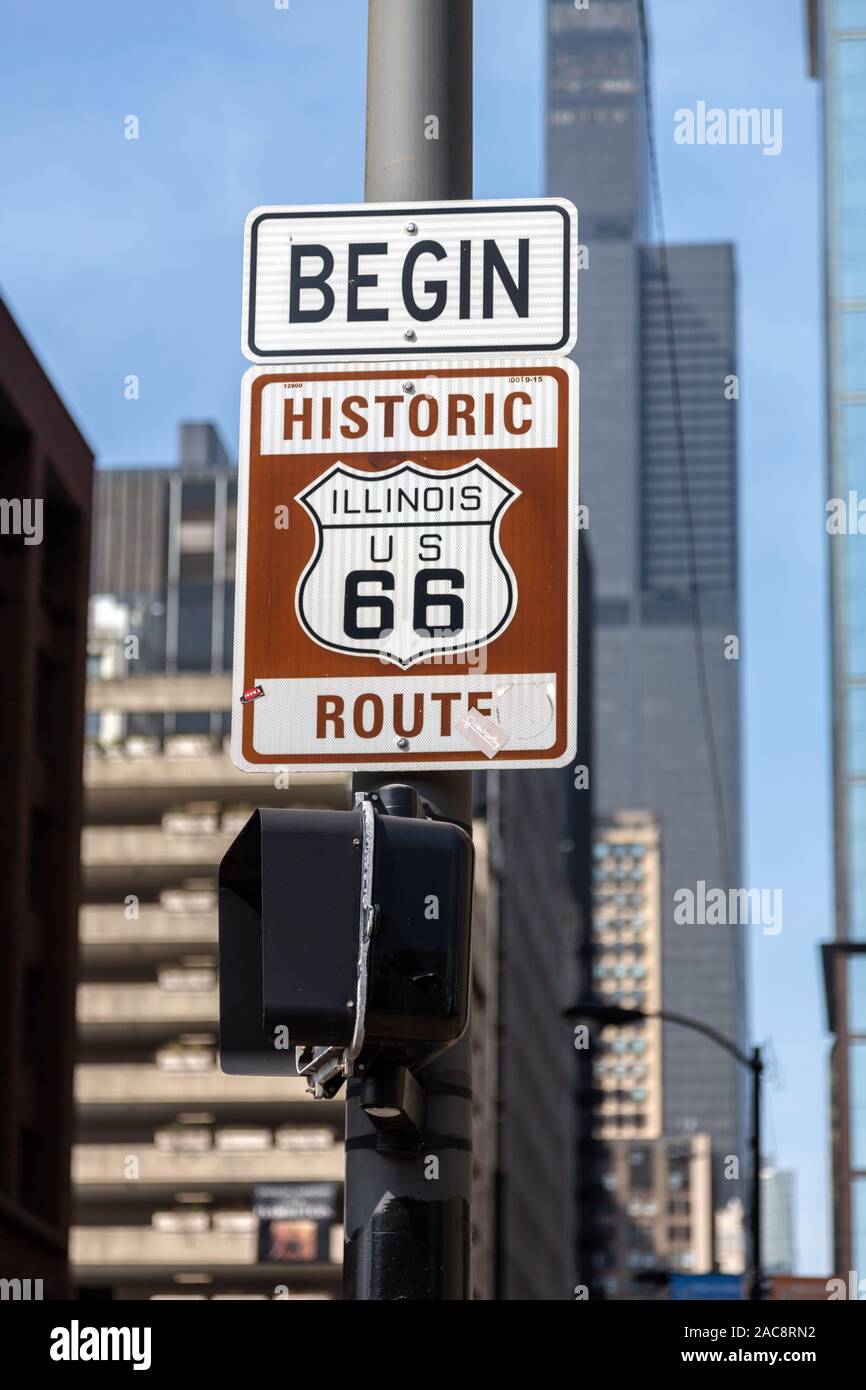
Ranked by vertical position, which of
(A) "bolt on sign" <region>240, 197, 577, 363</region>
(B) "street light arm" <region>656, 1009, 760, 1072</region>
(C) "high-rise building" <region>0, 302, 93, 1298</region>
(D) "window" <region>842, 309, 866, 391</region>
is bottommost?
(A) "bolt on sign" <region>240, 197, 577, 363</region>

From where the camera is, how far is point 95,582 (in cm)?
13775

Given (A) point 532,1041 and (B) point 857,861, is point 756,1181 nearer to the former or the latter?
(B) point 857,861

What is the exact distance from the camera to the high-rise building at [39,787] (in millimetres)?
56625

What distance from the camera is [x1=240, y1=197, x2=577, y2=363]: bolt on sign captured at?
5.23 metres

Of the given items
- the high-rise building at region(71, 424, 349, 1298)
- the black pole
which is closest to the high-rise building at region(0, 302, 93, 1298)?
the high-rise building at region(71, 424, 349, 1298)

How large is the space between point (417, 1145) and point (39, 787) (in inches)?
2262

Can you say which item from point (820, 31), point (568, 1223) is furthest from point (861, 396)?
point (568, 1223)

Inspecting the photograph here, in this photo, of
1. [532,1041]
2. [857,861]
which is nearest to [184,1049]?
[857,861]

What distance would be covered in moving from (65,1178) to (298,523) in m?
55.9

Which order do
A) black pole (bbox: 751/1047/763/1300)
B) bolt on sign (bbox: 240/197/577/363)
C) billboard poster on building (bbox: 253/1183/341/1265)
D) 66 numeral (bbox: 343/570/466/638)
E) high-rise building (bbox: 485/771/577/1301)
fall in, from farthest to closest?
1. high-rise building (bbox: 485/771/577/1301)
2. billboard poster on building (bbox: 253/1183/341/1265)
3. black pole (bbox: 751/1047/763/1300)
4. bolt on sign (bbox: 240/197/577/363)
5. 66 numeral (bbox: 343/570/466/638)

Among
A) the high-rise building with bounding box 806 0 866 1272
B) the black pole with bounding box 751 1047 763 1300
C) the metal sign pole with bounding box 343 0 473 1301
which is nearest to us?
the metal sign pole with bounding box 343 0 473 1301

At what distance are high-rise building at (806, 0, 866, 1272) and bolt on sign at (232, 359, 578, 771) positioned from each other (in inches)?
3261

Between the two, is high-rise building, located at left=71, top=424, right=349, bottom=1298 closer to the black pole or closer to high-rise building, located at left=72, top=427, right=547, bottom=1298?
high-rise building, located at left=72, top=427, right=547, bottom=1298
